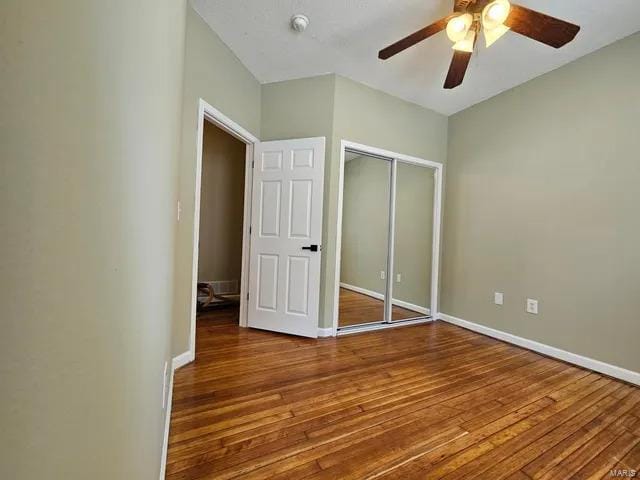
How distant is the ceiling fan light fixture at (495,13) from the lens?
65.5 inches

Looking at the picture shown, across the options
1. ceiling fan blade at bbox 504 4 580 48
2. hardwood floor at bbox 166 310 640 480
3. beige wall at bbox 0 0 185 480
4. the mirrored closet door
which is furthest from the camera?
the mirrored closet door

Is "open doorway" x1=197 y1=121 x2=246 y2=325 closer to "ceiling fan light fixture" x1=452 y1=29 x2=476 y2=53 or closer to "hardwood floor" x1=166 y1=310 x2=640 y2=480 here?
"hardwood floor" x1=166 y1=310 x2=640 y2=480

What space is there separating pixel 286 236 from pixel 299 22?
1.81 m

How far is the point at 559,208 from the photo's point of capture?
272cm

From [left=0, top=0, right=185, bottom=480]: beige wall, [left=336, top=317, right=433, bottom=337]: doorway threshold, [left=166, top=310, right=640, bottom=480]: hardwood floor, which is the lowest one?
[left=166, top=310, right=640, bottom=480]: hardwood floor

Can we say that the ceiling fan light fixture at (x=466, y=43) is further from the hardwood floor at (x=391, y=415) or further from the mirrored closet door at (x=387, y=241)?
the hardwood floor at (x=391, y=415)

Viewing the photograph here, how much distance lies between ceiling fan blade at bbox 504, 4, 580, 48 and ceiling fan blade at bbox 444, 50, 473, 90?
297mm

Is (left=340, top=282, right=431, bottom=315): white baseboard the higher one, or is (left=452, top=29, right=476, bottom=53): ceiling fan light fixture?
(left=452, top=29, right=476, bottom=53): ceiling fan light fixture

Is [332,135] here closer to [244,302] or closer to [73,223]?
[244,302]

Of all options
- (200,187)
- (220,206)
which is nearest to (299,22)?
(200,187)

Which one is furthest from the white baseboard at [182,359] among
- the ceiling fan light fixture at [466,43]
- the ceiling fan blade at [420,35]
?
the ceiling fan light fixture at [466,43]

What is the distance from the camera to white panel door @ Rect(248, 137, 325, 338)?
2873mm

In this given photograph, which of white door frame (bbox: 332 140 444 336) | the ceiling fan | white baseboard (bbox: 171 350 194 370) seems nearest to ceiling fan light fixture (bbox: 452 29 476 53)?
the ceiling fan

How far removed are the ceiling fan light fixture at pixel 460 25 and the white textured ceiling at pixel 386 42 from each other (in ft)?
1.35
